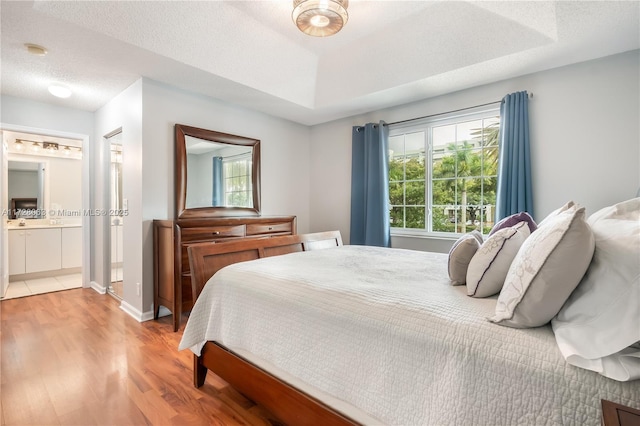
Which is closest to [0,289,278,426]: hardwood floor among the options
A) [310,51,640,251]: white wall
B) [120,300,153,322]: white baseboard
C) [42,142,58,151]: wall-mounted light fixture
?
[120,300,153,322]: white baseboard

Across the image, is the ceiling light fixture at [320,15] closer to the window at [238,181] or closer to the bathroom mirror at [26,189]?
the window at [238,181]

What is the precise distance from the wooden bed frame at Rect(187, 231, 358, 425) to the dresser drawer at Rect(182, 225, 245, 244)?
0.93 metres

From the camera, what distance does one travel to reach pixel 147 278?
3.03 meters

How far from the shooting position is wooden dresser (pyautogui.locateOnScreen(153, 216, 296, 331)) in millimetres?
2750

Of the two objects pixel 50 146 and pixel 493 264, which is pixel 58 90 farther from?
pixel 493 264

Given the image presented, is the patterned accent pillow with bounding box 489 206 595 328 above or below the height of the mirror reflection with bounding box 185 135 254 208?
below

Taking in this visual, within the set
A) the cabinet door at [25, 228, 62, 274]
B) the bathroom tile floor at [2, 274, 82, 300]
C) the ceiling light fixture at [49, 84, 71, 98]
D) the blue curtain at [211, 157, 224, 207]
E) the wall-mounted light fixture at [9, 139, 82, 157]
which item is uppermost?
the ceiling light fixture at [49, 84, 71, 98]

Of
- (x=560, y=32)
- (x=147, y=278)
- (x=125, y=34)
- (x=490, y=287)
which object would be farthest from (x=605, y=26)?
(x=147, y=278)

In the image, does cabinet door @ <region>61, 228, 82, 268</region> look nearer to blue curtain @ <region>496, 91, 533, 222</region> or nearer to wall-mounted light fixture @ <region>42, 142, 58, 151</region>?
wall-mounted light fixture @ <region>42, 142, 58, 151</region>

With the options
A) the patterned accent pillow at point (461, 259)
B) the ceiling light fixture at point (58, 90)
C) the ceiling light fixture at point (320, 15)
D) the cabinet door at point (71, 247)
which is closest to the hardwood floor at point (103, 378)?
the patterned accent pillow at point (461, 259)

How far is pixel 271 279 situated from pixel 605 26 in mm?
2833

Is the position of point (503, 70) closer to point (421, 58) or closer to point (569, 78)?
point (569, 78)

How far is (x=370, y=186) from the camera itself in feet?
12.6

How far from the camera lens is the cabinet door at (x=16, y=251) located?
13.8 ft
